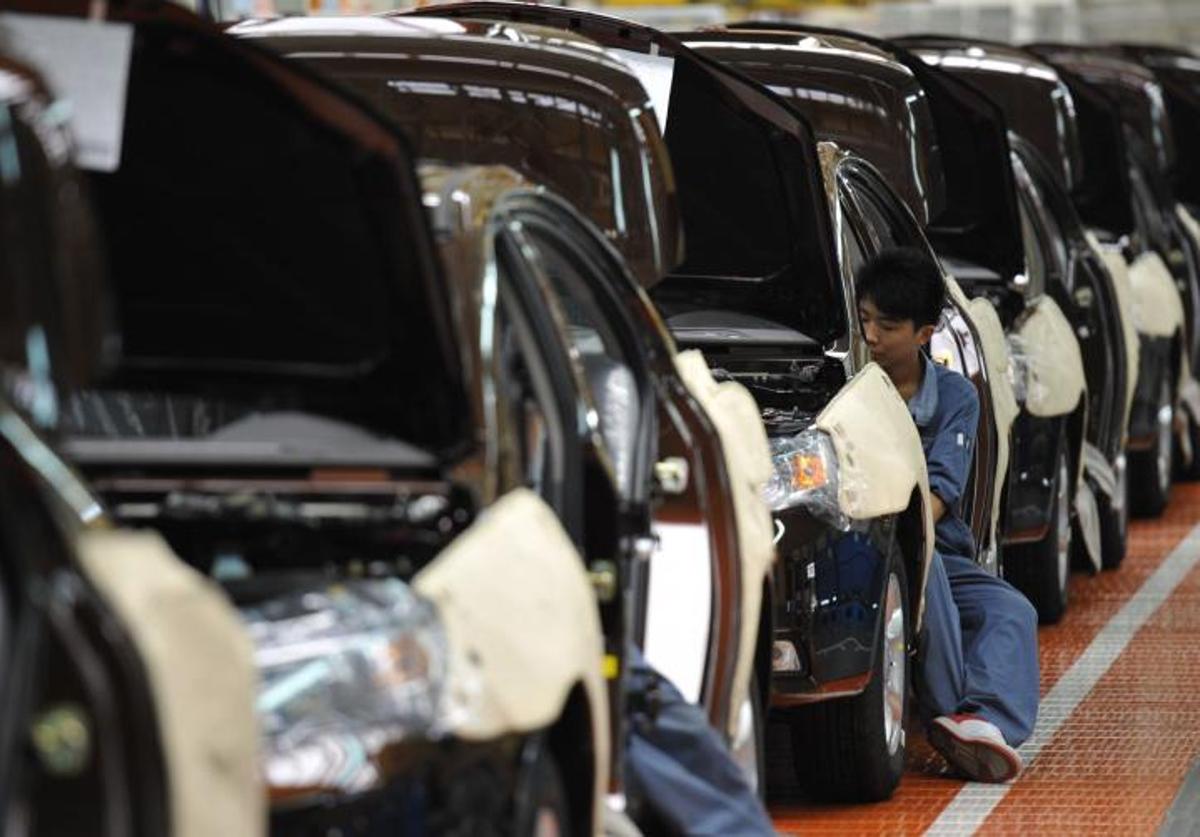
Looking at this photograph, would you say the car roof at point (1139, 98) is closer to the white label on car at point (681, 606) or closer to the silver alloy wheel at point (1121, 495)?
the silver alloy wheel at point (1121, 495)

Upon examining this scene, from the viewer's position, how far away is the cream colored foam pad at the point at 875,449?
853 cm

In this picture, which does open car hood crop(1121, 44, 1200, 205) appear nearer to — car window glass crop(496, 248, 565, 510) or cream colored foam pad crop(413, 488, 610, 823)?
car window glass crop(496, 248, 565, 510)

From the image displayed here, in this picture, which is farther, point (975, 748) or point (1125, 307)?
point (1125, 307)

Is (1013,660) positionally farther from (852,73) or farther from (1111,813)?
(852,73)

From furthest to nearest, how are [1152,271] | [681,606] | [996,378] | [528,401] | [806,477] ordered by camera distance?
[1152,271]
[996,378]
[806,477]
[681,606]
[528,401]

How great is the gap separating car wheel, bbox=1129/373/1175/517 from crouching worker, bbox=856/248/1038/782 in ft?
20.5

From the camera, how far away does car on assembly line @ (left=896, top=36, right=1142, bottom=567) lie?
13289mm

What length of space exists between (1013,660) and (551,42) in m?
2.35

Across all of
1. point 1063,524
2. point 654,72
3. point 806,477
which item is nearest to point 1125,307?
point 1063,524

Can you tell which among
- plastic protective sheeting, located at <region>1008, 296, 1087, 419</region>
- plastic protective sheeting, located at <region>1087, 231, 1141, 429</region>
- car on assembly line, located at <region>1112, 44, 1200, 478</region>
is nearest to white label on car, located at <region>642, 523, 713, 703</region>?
plastic protective sheeting, located at <region>1008, 296, 1087, 419</region>

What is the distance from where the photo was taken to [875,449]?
868cm

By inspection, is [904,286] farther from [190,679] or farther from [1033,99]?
[1033,99]

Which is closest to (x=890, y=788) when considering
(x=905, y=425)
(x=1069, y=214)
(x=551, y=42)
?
(x=905, y=425)

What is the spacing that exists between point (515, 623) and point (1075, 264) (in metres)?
8.42
